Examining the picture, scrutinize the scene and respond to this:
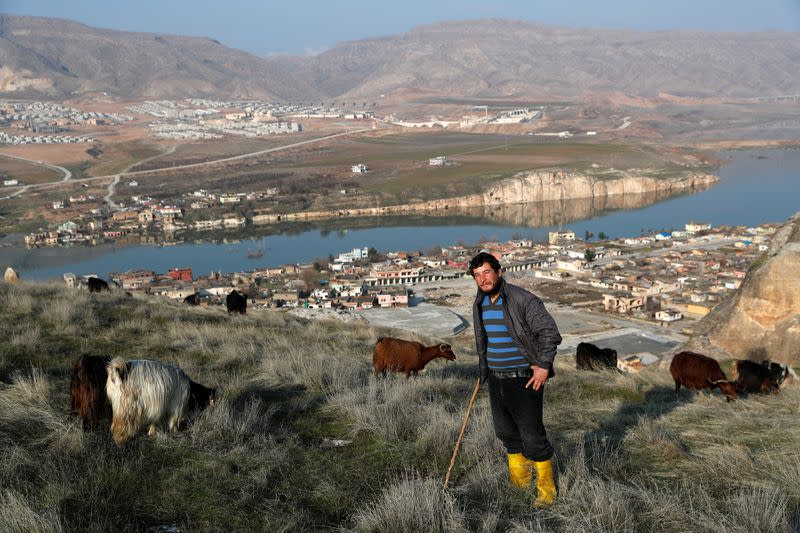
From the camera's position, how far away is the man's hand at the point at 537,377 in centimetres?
365

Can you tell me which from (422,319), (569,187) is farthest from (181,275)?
(569,187)

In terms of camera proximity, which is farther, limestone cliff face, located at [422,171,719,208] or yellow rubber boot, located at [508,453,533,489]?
limestone cliff face, located at [422,171,719,208]

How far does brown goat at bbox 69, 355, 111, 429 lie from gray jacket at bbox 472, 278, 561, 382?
7.39 feet

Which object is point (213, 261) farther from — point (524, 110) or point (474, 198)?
point (524, 110)

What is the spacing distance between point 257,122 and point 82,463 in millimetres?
172636

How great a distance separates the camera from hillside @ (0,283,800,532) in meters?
3.42

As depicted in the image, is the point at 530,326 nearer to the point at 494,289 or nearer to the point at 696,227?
the point at 494,289

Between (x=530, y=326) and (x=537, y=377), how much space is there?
25cm

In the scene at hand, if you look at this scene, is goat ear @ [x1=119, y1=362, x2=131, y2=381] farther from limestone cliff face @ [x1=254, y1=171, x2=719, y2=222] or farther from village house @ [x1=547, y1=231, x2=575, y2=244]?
limestone cliff face @ [x1=254, y1=171, x2=719, y2=222]

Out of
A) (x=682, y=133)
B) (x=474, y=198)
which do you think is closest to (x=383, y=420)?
(x=474, y=198)

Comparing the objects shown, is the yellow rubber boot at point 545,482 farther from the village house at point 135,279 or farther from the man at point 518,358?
the village house at point 135,279

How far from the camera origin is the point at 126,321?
8539 millimetres

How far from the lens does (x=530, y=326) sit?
3693mm

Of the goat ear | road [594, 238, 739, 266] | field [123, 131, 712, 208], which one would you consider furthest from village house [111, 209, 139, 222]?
the goat ear
